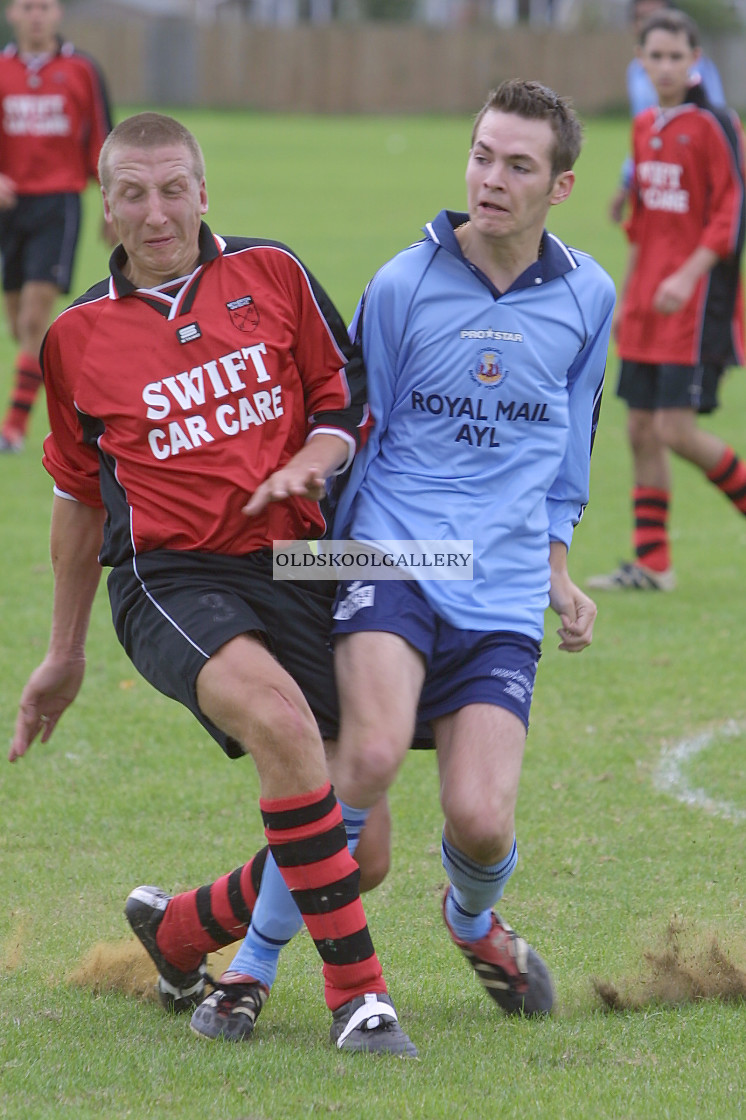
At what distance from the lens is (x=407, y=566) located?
3.57 meters

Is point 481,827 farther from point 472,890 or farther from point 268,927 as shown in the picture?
point 268,927

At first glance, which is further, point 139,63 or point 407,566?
point 139,63

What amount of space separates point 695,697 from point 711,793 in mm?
996

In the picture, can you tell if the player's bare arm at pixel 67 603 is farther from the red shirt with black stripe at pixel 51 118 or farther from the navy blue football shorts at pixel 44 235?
the red shirt with black stripe at pixel 51 118

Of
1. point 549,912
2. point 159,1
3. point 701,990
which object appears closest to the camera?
point 701,990

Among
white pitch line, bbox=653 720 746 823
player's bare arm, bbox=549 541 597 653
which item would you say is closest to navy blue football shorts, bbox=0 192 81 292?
white pitch line, bbox=653 720 746 823

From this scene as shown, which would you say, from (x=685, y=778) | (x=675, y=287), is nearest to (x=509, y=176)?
(x=685, y=778)

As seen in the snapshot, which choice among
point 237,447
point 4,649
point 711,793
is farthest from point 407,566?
point 4,649

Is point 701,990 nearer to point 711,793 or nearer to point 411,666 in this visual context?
point 411,666

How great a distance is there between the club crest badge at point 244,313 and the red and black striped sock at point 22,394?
21.0 ft

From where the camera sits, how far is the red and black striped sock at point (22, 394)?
974 cm

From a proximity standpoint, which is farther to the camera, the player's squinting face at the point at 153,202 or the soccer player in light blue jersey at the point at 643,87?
the soccer player in light blue jersey at the point at 643,87

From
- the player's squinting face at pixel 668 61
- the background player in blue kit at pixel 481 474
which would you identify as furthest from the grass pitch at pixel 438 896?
the player's squinting face at pixel 668 61

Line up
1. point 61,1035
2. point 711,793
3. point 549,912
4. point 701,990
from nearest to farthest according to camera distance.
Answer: point 61,1035 → point 701,990 → point 549,912 → point 711,793
